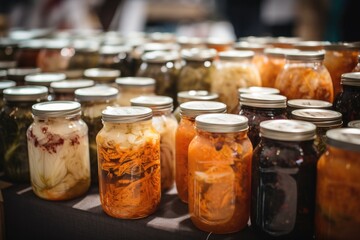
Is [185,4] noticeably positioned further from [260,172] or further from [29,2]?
[260,172]

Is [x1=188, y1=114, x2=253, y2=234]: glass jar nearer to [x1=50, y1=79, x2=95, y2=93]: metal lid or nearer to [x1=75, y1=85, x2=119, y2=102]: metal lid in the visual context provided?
[x1=75, y1=85, x2=119, y2=102]: metal lid

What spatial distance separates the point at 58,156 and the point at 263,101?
0.56 m

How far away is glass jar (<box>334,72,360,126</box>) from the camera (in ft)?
3.34

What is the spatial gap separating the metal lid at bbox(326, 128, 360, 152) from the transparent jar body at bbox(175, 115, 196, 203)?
36cm

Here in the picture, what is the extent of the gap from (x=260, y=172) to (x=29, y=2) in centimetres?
319

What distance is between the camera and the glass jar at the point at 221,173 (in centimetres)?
90

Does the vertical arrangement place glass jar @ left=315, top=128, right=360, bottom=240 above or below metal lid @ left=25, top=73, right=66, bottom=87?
below

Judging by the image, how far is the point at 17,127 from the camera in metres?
1.23

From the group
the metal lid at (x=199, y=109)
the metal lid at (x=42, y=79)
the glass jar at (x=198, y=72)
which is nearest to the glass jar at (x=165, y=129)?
the metal lid at (x=199, y=109)

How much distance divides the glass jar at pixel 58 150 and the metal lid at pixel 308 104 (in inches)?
22.7

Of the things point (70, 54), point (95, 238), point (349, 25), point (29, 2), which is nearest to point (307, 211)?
point (95, 238)

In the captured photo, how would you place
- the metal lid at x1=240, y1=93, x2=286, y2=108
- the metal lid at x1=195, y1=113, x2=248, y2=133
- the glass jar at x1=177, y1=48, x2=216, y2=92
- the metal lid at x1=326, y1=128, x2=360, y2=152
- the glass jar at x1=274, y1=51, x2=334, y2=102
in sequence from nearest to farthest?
the metal lid at x1=326, y1=128, x2=360, y2=152 < the metal lid at x1=195, y1=113, x2=248, y2=133 < the metal lid at x1=240, y1=93, x2=286, y2=108 < the glass jar at x1=274, y1=51, x2=334, y2=102 < the glass jar at x1=177, y1=48, x2=216, y2=92

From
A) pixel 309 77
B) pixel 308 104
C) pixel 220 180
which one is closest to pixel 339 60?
pixel 309 77

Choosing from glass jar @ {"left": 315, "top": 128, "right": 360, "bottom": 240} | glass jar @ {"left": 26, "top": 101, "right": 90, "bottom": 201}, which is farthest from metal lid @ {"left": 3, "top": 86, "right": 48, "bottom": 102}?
glass jar @ {"left": 315, "top": 128, "right": 360, "bottom": 240}
